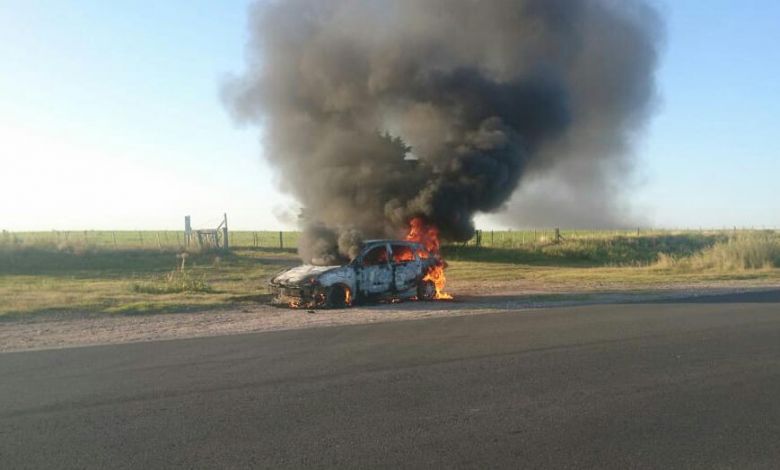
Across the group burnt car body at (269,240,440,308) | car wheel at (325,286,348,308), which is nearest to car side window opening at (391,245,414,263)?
burnt car body at (269,240,440,308)

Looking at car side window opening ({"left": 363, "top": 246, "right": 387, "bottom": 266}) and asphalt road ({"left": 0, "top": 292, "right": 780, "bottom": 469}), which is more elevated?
car side window opening ({"left": 363, "top": 246, "right": 387, "bottom": 266})

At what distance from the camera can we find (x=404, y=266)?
16.1 m

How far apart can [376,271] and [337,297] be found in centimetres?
125

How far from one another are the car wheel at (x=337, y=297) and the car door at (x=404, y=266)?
4.81 ft

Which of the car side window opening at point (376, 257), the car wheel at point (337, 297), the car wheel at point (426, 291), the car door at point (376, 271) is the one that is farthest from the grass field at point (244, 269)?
the car wheel at point (426, 291)

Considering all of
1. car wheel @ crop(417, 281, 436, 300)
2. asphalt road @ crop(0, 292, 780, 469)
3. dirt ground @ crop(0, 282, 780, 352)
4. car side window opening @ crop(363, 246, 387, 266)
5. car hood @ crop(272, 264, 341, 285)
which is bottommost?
asphalt road @ crop(0, 292, 780, 469)

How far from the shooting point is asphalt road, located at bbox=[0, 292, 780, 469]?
4875 millimetres

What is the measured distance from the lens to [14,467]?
15.3 ft

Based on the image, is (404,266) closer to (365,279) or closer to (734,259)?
(365,279)

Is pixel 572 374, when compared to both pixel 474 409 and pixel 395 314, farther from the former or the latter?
pixel 395 314

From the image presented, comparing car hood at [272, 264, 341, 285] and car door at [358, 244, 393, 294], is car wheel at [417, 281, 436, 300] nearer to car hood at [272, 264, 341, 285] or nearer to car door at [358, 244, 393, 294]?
car door at [358, 244, 393, 294]

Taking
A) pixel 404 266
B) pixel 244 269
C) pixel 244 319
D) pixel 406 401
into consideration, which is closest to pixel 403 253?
pixel 404 266

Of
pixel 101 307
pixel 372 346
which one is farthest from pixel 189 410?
pixel 101 307

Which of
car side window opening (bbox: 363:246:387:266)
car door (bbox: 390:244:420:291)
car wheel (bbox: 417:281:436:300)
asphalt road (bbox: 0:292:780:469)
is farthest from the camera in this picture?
car wheel (bbox: 417:281:436:300)
